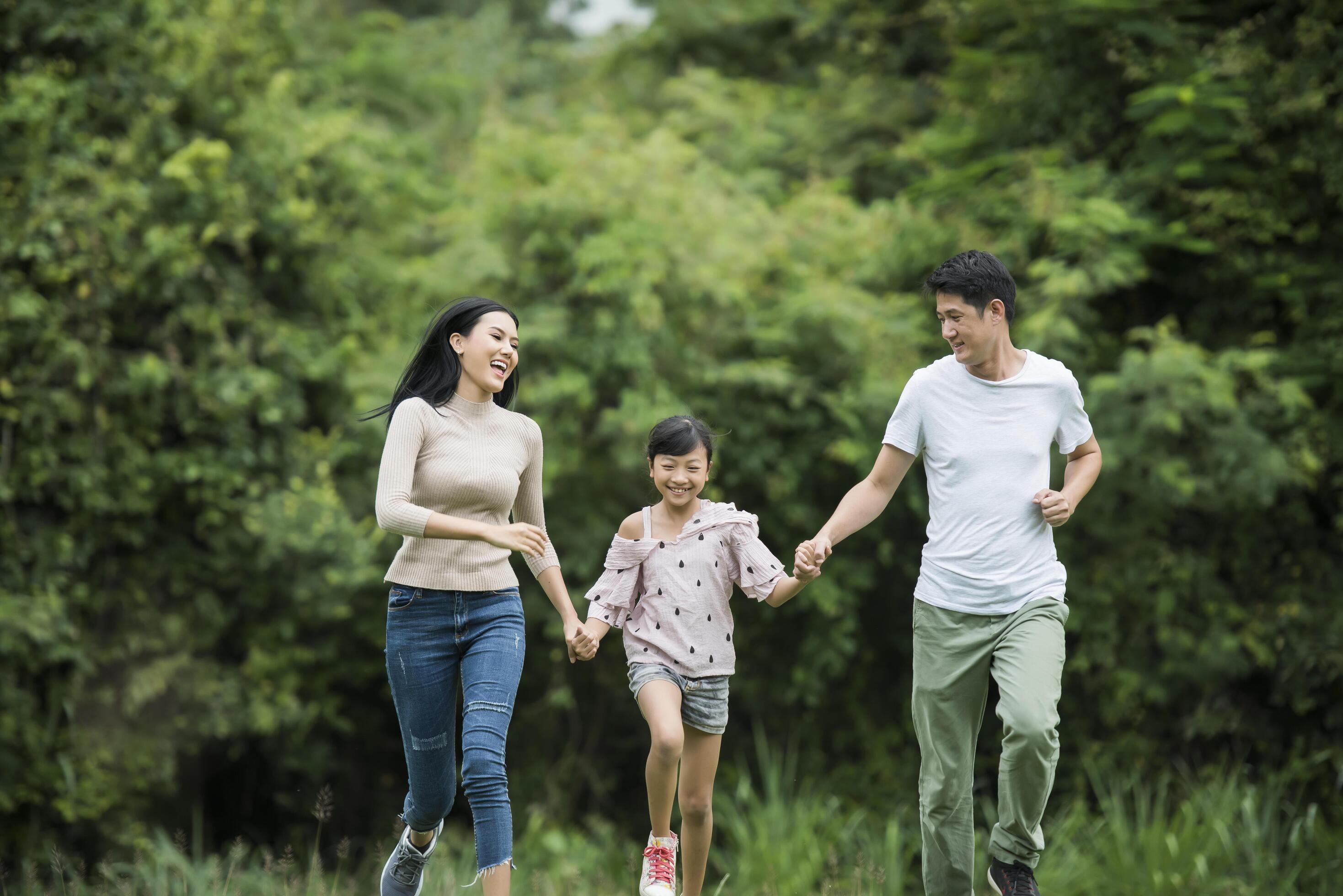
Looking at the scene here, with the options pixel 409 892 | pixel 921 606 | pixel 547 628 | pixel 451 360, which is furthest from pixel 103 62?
pixel 921 606

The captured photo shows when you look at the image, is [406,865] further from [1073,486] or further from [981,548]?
[1073,486]

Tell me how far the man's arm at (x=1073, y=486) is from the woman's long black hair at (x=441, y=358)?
70.7 inches

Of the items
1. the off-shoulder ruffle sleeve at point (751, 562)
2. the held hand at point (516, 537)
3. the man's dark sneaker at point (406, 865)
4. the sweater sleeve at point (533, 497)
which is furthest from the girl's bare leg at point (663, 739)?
the man's dark sneaker at point (406, 865)

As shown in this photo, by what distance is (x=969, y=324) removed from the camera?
12.4 feet

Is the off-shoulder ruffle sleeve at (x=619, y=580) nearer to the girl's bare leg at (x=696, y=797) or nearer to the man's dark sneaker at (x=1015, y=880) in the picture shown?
the girl's bare leg at (x=696, y=797)

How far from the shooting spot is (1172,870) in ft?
21.8

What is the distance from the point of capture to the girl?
3.91 m

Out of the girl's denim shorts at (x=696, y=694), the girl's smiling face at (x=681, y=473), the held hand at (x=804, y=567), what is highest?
the girl's smiling face at (x=681, y=473)

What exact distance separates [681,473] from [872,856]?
4.00 m

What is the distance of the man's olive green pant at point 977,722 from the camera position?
3.68 metres

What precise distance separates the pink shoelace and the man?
82 cm

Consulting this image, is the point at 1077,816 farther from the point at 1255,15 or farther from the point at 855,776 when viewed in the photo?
the point at 1255,15

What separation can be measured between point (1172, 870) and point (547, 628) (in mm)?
4421

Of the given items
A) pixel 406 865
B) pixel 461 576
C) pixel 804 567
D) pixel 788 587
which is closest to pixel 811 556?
pixel 804 567
